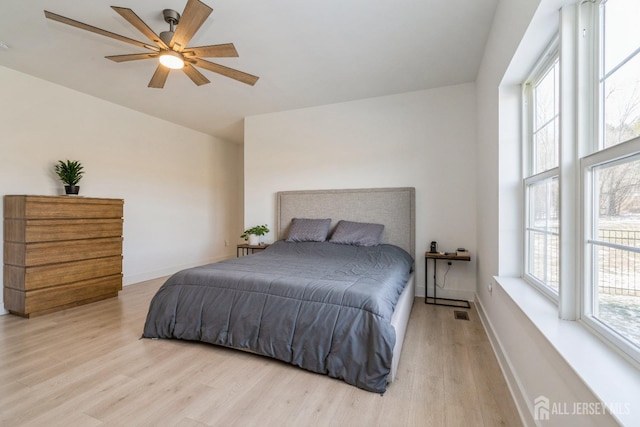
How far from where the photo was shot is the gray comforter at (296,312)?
1.80m

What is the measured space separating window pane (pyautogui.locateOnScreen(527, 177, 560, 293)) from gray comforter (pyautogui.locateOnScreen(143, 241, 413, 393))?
960mm

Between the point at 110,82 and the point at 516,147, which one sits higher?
the point at 110,82

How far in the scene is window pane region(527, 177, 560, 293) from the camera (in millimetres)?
1642

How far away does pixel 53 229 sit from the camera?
10.2ft

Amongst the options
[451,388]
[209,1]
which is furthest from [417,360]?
[209,1]

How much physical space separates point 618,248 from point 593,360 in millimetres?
423

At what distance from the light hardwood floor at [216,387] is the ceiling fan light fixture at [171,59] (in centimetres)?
229

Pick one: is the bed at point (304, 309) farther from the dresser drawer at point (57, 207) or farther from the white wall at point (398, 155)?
the dresser drawer at point (57, 207)

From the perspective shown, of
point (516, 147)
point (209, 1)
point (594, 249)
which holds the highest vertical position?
point (209, 1)

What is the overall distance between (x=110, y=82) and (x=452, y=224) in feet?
14.8

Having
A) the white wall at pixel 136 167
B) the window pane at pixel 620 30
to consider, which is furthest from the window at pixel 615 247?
the white wall at pixel 136 167

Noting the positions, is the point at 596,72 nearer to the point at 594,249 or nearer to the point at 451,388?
the point at 594,249

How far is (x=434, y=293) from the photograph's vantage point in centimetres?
345

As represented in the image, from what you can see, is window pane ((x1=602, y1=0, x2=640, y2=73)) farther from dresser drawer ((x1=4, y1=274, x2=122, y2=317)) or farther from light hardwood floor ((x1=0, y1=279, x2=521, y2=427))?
dresser drawer ((x1=4, y1=274, x2=122, y2=317))
